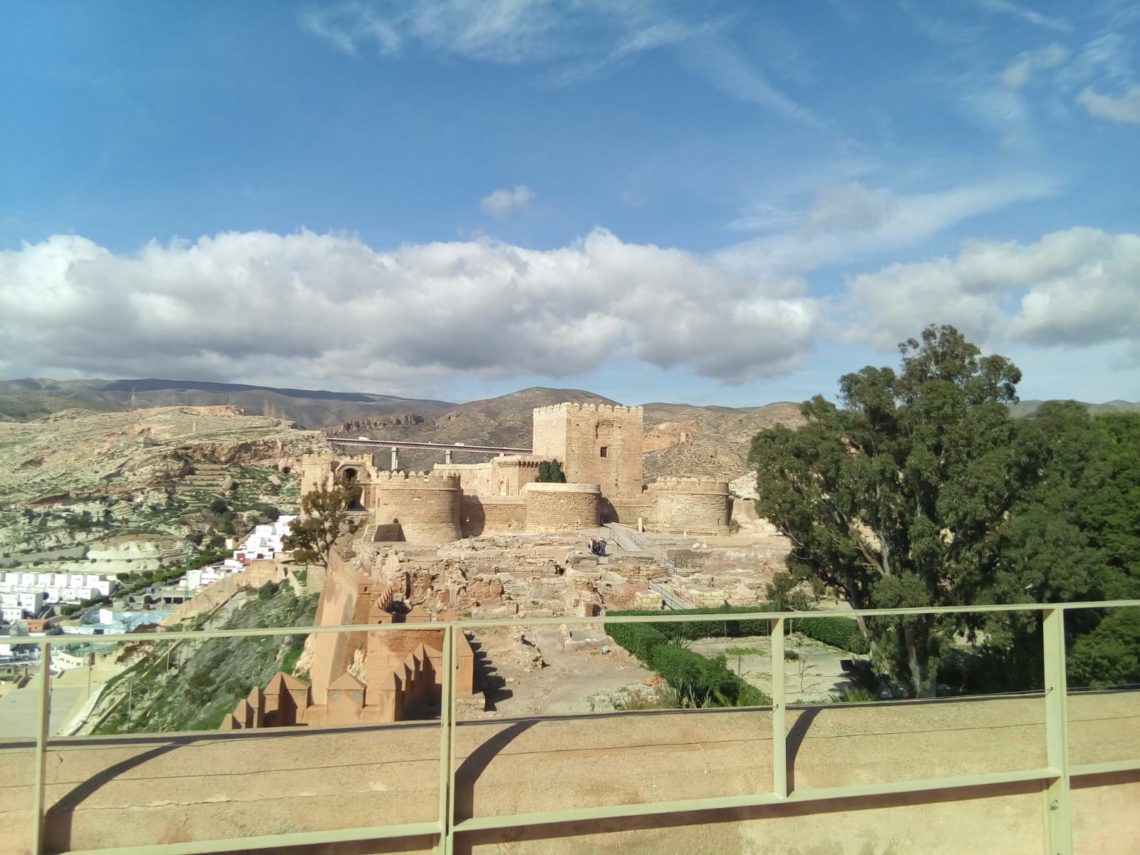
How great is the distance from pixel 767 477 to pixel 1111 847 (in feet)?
25.4

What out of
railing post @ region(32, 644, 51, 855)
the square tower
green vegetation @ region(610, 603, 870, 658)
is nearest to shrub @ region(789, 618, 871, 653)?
green vegetation @ region(610, 603, 870, 658)

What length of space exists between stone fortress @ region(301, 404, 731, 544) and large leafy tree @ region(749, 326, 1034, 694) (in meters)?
21.5

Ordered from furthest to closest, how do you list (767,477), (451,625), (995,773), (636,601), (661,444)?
(661,444)
(636,601)
(767,477)
(995,773)
(451,625)

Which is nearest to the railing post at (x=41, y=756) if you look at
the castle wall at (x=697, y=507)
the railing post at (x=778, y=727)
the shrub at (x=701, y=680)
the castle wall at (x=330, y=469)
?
the railing post at (x=778, y=727)

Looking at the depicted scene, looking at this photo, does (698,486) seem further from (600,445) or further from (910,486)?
(910,486)

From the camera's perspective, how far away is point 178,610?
1326 inches

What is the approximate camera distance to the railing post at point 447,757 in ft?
10.9

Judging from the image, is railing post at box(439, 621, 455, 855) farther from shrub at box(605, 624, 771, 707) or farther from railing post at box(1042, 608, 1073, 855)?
shrub at box(605, 624, 771, 707)

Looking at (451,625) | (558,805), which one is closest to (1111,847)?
(558,805)

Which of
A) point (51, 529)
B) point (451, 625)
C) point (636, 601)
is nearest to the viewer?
point (451, 625)

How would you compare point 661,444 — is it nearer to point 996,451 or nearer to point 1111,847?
point 996,451

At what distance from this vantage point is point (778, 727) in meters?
3.76

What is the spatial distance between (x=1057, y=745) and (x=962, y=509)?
20.5 feet

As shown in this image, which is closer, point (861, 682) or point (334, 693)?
point (334, 693)
